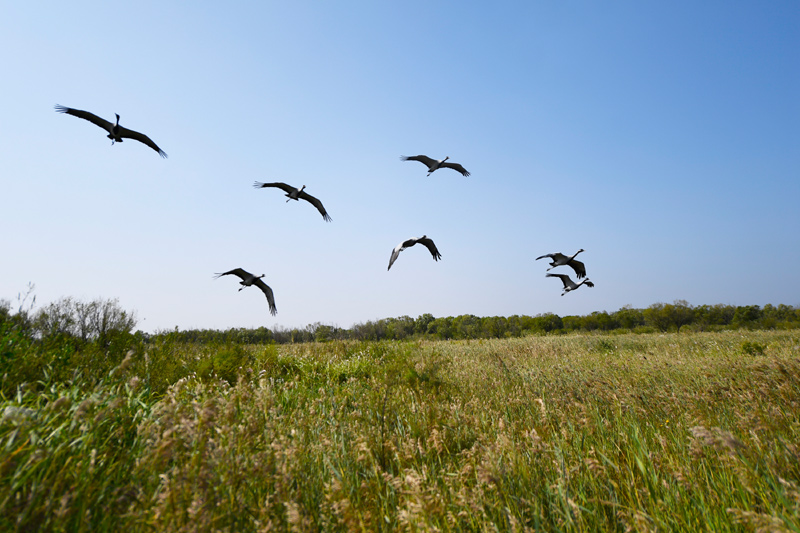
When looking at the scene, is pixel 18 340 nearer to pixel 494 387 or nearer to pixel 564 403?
pixel 494 387

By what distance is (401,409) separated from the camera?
4.27 m

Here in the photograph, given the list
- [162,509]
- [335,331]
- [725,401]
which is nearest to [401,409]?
[162,509]

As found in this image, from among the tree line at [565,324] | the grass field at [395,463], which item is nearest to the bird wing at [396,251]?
the grass field at [395,463]

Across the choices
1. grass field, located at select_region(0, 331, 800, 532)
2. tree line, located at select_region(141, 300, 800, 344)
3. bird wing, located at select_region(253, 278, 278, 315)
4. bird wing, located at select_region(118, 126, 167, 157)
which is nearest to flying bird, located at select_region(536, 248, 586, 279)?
grass field, located at select_region(0, 331, 800, 532)

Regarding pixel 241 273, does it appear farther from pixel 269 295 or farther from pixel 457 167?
pixel 457 167

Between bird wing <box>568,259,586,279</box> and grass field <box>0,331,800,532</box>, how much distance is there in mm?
5919

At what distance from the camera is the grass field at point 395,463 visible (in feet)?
4.77

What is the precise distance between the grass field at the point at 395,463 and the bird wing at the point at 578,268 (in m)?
5.92

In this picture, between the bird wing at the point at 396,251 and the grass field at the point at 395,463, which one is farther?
the bird wing at the point at 396,251

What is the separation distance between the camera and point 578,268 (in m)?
11.3

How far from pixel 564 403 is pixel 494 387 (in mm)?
1395

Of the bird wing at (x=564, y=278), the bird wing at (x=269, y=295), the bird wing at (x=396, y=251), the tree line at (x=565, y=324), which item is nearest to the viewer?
the bird wing at (x=396, y=251)

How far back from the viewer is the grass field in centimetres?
145

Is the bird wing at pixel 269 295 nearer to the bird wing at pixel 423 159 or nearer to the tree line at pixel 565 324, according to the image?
the bird wing at pixel 423 159
